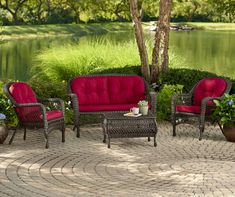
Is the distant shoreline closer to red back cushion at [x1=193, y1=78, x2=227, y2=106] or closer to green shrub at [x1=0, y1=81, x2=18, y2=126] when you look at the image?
green shrub at [x1=0, y1=81, x2=18, y2=126]

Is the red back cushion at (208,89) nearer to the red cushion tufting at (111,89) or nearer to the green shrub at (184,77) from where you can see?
the red cushion tufting at (111,89)

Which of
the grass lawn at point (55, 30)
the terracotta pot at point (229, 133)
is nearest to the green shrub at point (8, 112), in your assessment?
the terracotta pot at point (229, 133)

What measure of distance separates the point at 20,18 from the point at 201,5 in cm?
2900

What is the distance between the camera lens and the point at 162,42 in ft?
41.6

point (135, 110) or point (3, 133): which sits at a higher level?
point (135, 110)

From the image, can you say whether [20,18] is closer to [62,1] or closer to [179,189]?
[62,1]

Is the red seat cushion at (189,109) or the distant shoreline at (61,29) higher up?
the red seat cushion at (189,109)

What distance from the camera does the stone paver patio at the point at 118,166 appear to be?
244 inches

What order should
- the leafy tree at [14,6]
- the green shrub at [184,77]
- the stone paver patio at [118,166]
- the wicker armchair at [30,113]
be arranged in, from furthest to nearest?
the leafy tree at [14,6]
the green shrub at [184,77]
the wicker armchair at [30,113]
the stone paver patio at [118,166]

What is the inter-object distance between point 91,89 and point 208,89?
7.06 feet

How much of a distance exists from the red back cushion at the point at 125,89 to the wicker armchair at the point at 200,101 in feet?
2.49

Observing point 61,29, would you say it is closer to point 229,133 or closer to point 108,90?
point 108,90

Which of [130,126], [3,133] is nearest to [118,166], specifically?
[130,126]

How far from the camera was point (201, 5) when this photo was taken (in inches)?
3103
